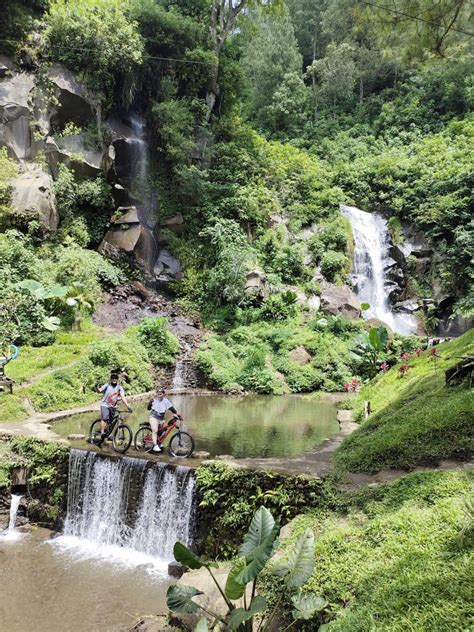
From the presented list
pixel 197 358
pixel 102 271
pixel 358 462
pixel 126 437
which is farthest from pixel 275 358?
pixel 358 462

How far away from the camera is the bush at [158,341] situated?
1592cm

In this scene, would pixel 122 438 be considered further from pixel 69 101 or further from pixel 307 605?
pixel 69 101

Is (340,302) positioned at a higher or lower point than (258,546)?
higher

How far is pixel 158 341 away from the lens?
16.3 m

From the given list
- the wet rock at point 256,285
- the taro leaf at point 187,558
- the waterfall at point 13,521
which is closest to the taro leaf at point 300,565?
the taro leaf at point 187,558

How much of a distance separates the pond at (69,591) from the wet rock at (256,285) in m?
14.3

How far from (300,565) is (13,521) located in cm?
648

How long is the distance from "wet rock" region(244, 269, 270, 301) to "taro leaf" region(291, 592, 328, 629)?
664 inches

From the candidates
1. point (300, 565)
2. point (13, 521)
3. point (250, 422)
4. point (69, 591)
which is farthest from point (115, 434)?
point (300, 565)

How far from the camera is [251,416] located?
40.5 feet

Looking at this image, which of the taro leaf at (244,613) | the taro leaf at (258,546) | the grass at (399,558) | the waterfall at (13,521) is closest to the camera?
the grass at (399,558)

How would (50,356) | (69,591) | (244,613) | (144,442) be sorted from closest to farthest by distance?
(244,613) < (69,591) < (144,442) < (50,356)

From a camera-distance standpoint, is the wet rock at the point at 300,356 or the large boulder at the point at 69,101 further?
the large boulder at the point at 69,101

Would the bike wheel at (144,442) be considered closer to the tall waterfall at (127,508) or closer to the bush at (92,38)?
the tall waterfall at (127,508)
